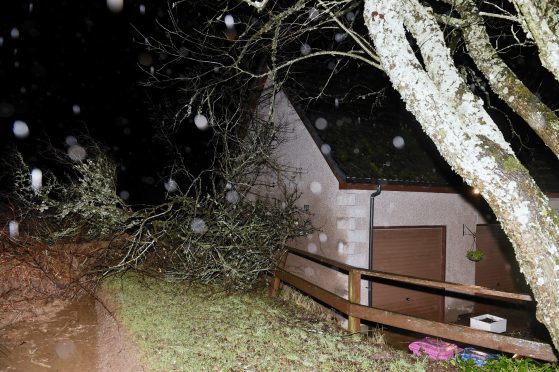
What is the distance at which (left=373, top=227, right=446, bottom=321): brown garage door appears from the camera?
30.2 feet

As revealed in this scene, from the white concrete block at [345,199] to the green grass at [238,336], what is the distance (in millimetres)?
2416

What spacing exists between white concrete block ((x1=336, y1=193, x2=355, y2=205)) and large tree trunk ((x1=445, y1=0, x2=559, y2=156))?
4.39 m

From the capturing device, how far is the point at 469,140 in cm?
352

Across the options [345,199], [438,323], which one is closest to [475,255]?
[345,199]

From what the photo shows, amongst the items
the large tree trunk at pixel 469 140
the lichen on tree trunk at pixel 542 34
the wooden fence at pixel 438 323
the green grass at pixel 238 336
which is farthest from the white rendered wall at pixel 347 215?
the lichen on tree trunk at pixel 542 34

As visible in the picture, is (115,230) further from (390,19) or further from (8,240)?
(390,19)

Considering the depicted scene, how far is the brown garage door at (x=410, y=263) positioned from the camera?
922 centimetres

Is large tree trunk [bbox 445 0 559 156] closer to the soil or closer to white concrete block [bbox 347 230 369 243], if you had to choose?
white concrete block [bbox 347 230 369 243]

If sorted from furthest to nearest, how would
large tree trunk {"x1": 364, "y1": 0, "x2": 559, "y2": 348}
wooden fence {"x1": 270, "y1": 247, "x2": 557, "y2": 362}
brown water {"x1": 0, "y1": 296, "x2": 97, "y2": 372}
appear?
1. brown water {"x1": 0, "y1": 296, "x2": 97, "y2": 372}
2. wooden fence {"x1": 270, "y1": 247, "x2": 557, "y2": 362}
3. large tree trunk {"x1": 364, "y1": 0, "x2": 559, "y2": 348}

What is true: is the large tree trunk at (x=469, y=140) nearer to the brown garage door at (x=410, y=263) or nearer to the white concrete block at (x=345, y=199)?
the white concrete block at (x=345, y=199)

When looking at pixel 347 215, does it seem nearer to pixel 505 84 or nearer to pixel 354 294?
pixel 354 294

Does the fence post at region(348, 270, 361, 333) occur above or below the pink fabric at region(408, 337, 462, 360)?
above

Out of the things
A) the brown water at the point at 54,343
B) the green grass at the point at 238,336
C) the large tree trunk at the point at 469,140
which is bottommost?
the brown water at the point at 54,343

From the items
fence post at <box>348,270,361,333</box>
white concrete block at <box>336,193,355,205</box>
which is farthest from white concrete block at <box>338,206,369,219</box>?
fence post at <box>348,270,361,333</box>
